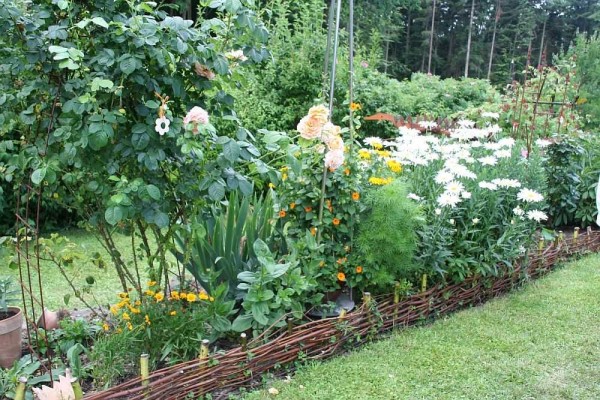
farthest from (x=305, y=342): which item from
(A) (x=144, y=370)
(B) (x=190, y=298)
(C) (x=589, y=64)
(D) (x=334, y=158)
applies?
(C) (x=589, y=64)

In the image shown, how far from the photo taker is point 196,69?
2.16 metres

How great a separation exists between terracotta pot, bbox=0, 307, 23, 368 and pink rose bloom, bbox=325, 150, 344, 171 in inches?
63.1

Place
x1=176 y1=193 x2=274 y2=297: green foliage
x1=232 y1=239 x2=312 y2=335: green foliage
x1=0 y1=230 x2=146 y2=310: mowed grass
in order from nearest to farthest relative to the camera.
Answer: x1=232 y1=239 x2=312 y2=335: green foliage < x1=176 y1=193 x2=274 y2=297: green foliage < x1=0 y1=230 x2=146 y2=310: mowed grass

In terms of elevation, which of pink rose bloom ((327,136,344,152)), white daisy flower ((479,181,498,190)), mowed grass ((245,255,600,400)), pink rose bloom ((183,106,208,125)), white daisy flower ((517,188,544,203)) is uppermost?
pink rose bloom ((183,106,208,125))

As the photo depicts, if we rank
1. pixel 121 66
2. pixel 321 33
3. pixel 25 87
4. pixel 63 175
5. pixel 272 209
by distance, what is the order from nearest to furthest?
pixel 121 66, pixel 25 87, pixel 63 175, pixel 272 209, pixel 321 33

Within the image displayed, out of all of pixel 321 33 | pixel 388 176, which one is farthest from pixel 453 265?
pixel 321 33

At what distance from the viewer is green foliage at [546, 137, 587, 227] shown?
189 inches

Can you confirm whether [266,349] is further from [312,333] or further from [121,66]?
[121,66]

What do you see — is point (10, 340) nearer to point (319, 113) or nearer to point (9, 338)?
point (9, 338)

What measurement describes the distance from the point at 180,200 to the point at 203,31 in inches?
29.2

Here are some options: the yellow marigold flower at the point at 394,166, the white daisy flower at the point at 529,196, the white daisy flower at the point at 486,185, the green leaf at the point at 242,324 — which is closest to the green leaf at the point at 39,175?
the green leaf at the point at 242,324

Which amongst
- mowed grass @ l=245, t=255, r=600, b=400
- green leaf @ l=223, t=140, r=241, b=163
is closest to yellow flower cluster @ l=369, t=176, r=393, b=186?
mowed grass @ l=245, t=255, r=600, b=400

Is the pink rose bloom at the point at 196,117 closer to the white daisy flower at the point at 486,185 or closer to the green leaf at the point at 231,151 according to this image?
the green leaf at the point at 231,151

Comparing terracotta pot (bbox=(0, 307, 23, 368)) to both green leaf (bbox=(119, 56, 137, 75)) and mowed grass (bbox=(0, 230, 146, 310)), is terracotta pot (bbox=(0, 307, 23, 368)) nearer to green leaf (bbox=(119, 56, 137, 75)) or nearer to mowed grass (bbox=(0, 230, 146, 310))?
mowed grass (bbox=(0, 230, 146, 310))
